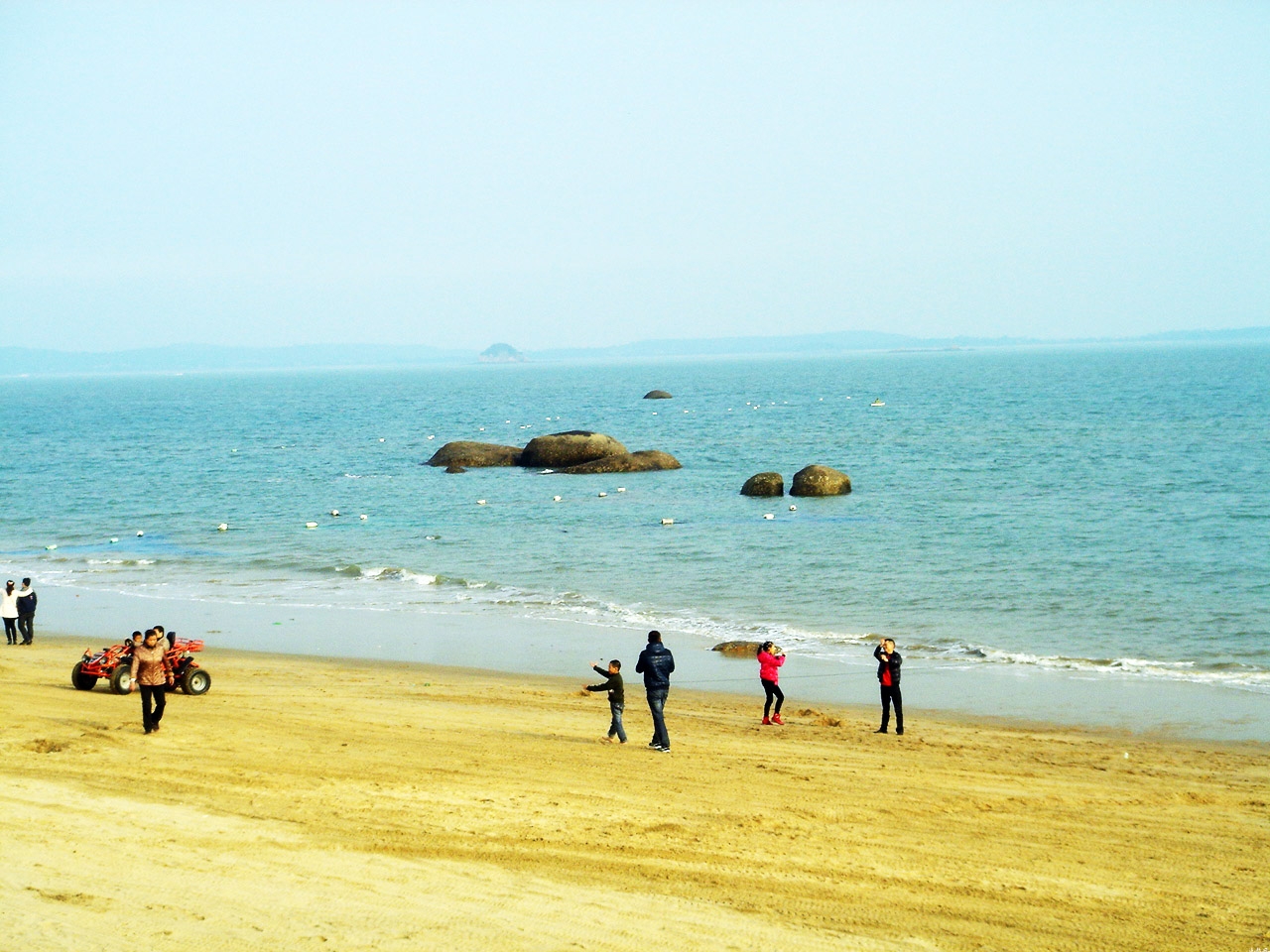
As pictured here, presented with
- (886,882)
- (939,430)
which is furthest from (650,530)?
(939,430)

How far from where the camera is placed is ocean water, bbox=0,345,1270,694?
2459 cm

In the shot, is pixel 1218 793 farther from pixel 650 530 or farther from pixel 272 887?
pixel 650 530

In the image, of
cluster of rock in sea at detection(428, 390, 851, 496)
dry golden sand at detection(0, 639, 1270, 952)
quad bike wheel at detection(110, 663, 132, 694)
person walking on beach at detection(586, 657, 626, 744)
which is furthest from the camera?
cluster of rock in sea at detection(428, 390, 851, 496)

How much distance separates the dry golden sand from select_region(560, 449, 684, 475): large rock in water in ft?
121

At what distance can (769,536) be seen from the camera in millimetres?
35969

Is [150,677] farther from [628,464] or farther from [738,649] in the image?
[628,464]

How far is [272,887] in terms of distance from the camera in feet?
32.5

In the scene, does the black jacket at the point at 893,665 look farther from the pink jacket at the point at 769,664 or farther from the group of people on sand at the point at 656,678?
the group of people on sand at the point at 656,678

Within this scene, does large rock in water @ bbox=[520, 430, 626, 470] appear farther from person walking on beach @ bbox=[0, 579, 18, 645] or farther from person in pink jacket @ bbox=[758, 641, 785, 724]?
person in pink jacket @ bbox=[758, 641, 785, 724]

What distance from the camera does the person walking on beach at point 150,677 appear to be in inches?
598

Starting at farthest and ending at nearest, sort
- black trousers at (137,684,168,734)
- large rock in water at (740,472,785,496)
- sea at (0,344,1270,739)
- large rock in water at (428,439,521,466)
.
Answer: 1. large rock in water at (428,439,521,466)
2. large rock in water at (740,472,785,496)
3. sea at (0,344,1270,739)
4. black trousers at (137,684,168,734)

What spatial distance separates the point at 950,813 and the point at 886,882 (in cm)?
237

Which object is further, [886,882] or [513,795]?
[513,795]

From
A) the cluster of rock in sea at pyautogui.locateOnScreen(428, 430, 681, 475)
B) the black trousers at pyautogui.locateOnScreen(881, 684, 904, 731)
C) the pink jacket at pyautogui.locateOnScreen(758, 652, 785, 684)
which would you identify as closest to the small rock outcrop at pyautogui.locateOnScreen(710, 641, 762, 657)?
the pink jacket at pyautogui.locateOnScreen(758, 652, 785, 684)
